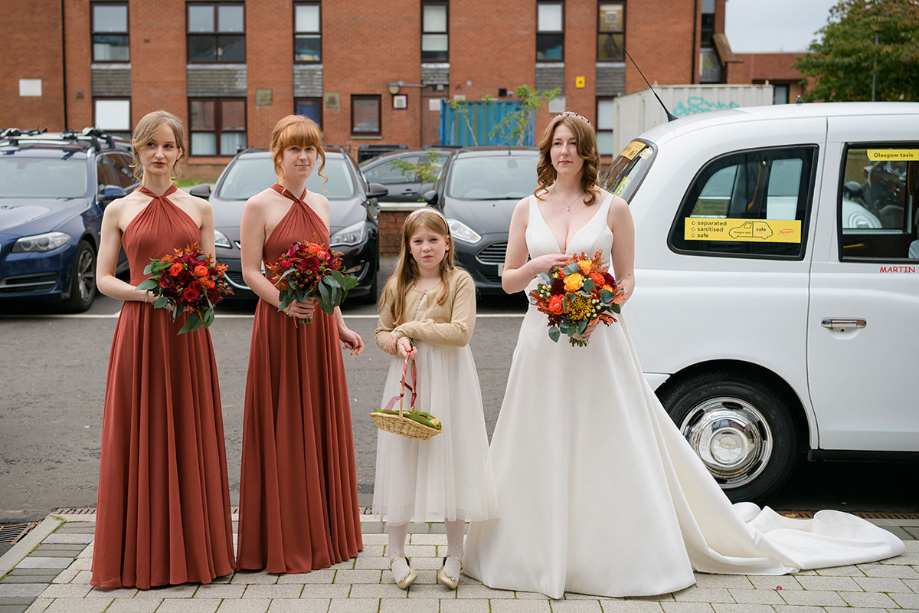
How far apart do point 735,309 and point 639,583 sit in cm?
162

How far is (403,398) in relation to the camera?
14.0 feet

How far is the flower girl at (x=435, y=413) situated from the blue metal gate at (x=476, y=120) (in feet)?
83.8

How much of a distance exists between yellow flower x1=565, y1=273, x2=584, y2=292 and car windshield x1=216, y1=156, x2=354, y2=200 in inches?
335

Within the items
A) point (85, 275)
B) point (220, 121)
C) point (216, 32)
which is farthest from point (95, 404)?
point (216, 32)

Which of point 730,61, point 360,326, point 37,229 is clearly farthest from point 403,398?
point 730,61

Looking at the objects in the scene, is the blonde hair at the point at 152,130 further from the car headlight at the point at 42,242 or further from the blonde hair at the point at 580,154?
the car headlight at the point at 42,242

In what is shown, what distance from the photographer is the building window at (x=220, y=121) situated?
33.5 metres

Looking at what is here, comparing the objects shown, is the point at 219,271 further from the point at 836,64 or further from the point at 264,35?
the point at 836,64

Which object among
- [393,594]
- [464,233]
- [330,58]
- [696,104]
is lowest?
[393,594]

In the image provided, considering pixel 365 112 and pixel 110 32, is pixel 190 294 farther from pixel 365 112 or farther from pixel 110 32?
pixel 110 32

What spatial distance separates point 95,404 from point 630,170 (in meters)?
4.76

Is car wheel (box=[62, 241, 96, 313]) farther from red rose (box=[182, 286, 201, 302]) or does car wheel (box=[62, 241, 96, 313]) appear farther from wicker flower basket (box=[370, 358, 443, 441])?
wicker flower basket (box=[370, 358, 443, 441])

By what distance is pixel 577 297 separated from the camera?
13.2ft

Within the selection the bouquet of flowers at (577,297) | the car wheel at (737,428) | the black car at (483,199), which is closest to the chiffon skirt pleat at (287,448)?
the bouquet of flowers at (577,297)
